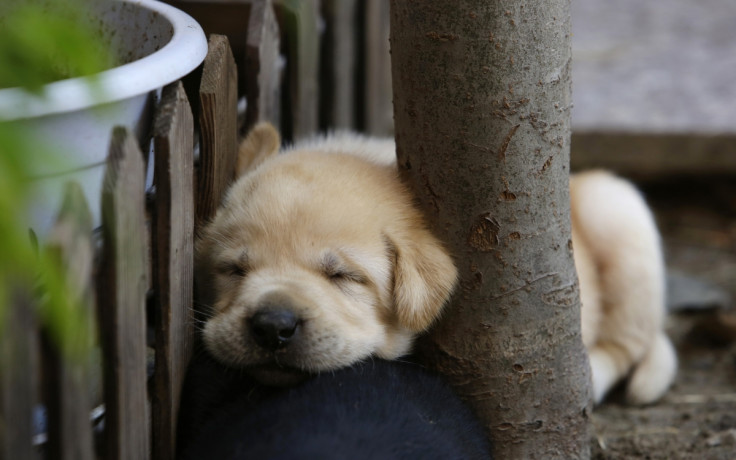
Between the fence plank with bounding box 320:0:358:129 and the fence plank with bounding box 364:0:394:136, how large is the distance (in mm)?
158

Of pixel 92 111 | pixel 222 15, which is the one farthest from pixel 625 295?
pixel 92 111

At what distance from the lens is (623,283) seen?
3633 mm

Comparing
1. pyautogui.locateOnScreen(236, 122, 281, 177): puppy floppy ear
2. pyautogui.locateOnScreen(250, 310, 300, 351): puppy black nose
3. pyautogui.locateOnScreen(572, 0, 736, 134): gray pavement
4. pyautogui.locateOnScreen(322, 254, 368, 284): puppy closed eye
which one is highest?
pyautogui.locateOnScreen(236, 122, 281, 177): puppy floppy ear

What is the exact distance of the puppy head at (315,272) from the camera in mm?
2275

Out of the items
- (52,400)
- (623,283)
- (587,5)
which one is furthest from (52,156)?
(587,5)

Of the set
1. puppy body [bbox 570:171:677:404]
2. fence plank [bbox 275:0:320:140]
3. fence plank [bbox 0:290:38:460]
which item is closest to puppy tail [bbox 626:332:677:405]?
puppy body [bbox 570:171:677:404]

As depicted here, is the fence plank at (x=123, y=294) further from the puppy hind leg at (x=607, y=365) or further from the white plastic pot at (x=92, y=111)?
the puppy hind leg at (x=607, y=365)

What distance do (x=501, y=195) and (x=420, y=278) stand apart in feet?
1.11

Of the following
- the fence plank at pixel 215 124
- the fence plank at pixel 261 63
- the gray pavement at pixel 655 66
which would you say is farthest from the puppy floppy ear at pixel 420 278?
the gray pavement at pixel 655 66

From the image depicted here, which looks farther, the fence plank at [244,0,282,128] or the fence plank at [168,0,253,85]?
the fence plank at [168,0,253,85]

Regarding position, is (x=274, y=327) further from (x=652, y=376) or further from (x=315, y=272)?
(x=652, y=376)

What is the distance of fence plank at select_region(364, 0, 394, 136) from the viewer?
449cm

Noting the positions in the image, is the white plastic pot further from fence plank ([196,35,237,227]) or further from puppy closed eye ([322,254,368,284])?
puppy closed eye ([322,254,368,284])

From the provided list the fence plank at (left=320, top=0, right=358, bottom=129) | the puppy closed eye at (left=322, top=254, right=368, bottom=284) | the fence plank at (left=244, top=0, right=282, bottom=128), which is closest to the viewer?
the puppy closed eye at (left=322, top=254, right=368, bottom=284)
